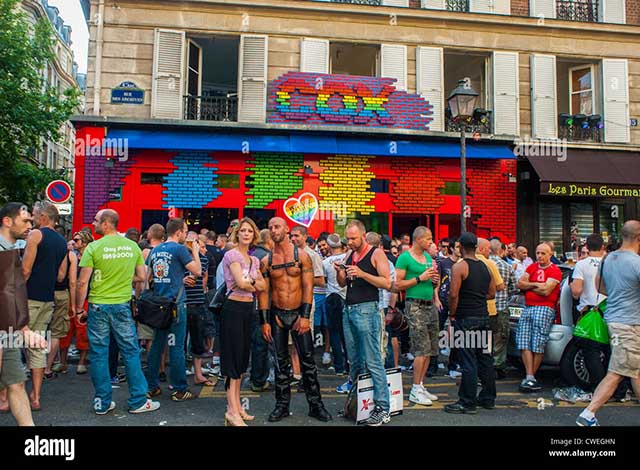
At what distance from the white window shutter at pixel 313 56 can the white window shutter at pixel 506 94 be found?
5026 millimetres

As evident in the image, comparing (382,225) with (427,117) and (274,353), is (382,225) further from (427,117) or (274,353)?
(274,353)

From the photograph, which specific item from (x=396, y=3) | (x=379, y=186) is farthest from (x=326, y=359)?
(x=396, y=3)

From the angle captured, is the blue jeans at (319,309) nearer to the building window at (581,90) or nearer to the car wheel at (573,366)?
the car wheel at (573,366)

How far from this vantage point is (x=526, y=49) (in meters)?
14.7

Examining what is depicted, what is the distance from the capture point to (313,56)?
1368 cm

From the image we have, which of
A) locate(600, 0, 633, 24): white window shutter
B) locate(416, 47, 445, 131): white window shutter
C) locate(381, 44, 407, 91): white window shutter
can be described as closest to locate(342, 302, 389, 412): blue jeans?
locate(416, 47, 445, 131): white window shutter

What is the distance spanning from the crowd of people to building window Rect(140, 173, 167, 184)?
649 cm

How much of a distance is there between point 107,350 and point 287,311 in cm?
195

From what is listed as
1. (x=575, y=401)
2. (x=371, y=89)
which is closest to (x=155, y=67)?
(x=371, y=89)

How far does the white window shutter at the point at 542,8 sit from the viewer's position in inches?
580

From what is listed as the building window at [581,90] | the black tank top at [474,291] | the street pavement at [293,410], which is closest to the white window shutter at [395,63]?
the building window at [581,90]

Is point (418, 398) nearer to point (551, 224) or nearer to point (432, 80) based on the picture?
point (432, 80)
